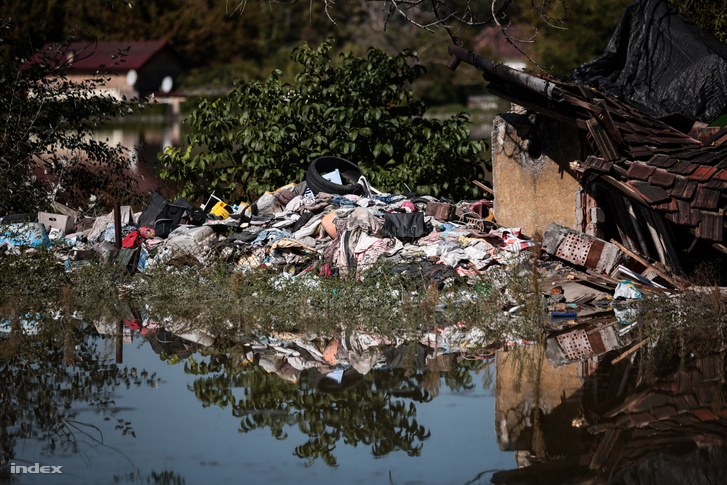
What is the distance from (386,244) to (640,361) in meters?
3.84

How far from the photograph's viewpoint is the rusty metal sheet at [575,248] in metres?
8.68

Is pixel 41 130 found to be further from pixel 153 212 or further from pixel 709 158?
pixel 709 158

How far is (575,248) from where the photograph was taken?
8.76 metres

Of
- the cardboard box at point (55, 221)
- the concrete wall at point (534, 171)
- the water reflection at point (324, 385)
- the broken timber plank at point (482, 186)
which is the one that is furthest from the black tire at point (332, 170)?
the water reflection at point (324, 385)

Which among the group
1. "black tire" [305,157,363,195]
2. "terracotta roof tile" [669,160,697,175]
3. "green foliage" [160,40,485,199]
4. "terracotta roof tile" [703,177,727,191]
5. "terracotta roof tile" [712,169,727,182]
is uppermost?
"green foliage" [160,40,485,199]

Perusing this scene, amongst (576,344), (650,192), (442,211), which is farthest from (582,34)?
(576,344)

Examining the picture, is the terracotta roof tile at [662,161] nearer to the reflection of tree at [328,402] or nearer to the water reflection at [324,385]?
the water reflection at [324,385]

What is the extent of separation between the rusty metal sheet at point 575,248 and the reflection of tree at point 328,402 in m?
3.06

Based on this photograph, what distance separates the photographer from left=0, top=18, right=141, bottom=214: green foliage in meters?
12.3

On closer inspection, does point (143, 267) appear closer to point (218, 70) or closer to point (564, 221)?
point (564, 221)

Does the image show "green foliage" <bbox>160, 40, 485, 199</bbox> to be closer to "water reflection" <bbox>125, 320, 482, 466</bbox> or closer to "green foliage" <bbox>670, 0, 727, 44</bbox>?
"green foliage" <bbox>670, 0, 727, 44</bbox>

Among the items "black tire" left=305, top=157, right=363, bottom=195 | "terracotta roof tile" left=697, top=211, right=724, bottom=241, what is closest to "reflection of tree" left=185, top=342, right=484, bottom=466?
"terracotta roof tile" left=697, top=211, right=724, bottom=241

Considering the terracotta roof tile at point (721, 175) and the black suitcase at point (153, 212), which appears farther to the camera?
the black suitcase at point (153, 212)

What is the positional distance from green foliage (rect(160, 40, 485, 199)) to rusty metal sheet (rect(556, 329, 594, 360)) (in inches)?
224
